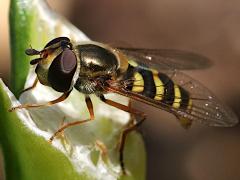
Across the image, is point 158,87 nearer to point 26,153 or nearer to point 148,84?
point 148,84

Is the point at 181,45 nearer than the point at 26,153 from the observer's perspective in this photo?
No

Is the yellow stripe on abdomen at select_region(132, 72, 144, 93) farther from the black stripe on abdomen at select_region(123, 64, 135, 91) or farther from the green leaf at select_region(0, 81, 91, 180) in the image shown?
the green leaf at select_region(0, 81, 91, 180)

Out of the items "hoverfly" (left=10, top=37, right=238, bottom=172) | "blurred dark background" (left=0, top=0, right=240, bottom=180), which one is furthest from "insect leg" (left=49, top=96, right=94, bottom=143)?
"blurred dark background" (left=0, top=0, right=240, bottom=180)

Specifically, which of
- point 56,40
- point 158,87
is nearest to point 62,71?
point 56,40

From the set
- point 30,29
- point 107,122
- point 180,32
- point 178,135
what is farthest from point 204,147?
point 30,29

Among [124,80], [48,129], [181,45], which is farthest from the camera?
[181,45]

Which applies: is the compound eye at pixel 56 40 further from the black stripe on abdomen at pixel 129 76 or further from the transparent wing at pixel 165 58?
the transparent wing at pixel 165 58
